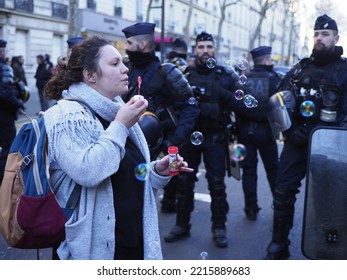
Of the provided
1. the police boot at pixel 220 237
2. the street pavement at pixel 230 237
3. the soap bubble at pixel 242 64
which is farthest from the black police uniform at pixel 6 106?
the soap bubble at pixel 242 64

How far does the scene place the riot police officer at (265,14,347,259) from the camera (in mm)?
3266

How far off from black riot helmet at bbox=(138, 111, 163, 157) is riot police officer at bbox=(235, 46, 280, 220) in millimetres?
1639

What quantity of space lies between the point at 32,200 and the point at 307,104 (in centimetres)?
235

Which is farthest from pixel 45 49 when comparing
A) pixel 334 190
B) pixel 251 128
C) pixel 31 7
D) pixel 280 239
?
pixel 334 190

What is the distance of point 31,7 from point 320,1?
49.0 feet

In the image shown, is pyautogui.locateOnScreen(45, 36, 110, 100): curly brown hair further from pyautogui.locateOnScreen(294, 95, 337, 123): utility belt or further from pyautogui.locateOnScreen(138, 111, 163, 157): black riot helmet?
pyautogui.locateOnScreen(294, 95, 337, 123): utility belt

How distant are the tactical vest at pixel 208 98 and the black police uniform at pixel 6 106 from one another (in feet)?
7.12

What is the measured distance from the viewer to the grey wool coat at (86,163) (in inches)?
66.9

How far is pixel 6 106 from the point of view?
4.95 metres

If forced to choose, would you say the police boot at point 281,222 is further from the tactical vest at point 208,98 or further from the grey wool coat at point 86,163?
the grey wool coat at point 86,163

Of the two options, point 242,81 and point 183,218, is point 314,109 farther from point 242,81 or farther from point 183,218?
point 183,218

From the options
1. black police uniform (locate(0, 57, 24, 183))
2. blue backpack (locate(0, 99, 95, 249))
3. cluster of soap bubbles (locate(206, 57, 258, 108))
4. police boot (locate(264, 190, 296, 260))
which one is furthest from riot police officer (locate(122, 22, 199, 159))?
black police uniform (locate(0, 57, 24, 183))

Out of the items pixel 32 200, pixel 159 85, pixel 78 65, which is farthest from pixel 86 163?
pixel 159 85

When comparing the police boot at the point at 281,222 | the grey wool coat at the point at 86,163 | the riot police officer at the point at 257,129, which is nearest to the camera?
the grey wool coat at the point at 86,163
